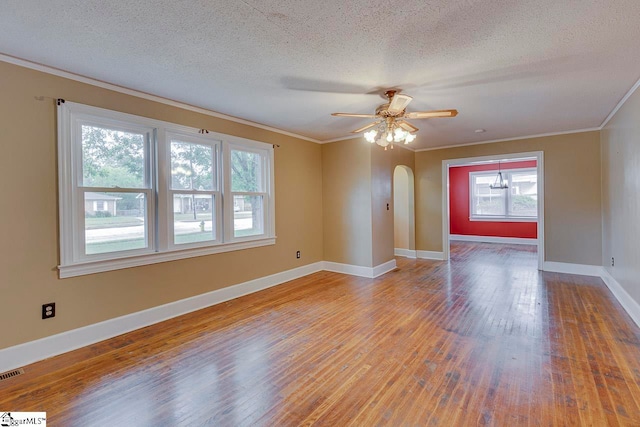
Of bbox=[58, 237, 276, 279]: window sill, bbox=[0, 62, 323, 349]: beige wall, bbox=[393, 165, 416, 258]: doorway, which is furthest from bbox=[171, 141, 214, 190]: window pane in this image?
bbox=[393, 165, 416, 258]: doorway

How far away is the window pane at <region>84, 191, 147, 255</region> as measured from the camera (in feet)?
9.43

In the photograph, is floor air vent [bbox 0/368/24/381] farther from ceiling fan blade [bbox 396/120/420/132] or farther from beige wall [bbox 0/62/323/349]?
ceiling fan blade [bbox 396/120/420/132]

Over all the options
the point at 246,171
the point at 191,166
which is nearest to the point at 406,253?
the point at 246,171

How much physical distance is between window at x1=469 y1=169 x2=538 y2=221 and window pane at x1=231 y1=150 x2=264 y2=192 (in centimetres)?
749

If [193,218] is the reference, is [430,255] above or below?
below

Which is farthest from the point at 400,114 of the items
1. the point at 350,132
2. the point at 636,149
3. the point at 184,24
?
the point at 636,149

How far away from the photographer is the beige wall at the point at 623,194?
312 centimetres

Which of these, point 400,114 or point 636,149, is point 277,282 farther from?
point 636,149

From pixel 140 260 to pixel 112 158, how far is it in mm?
1071

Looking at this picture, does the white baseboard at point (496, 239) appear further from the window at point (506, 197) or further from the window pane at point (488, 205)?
the window pane at point (488, 205)

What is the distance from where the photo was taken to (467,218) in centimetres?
966

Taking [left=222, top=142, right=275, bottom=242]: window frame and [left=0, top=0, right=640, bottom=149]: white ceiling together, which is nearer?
[left=0, top=0, right=640, bottom=149]: white ceiling

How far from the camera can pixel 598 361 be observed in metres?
2.40

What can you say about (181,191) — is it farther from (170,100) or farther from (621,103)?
(621,103)
